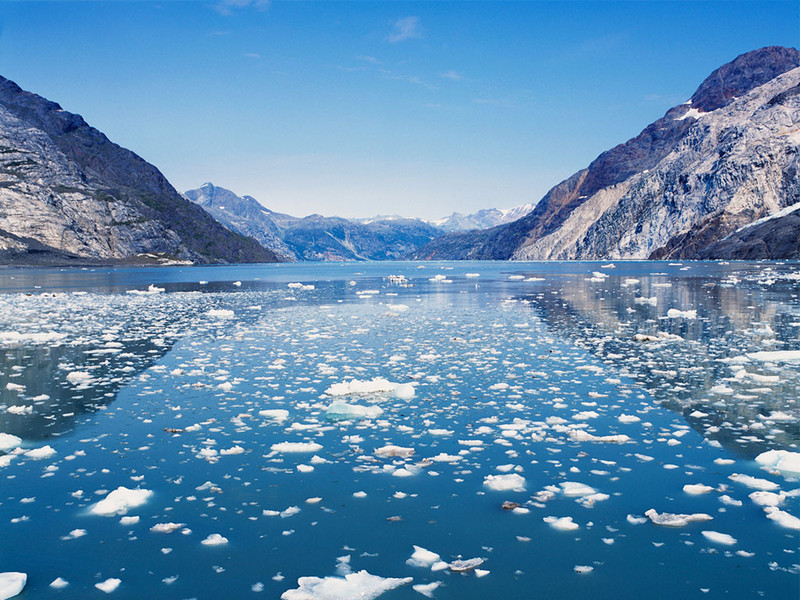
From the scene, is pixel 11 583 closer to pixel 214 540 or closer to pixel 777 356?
pixel 214 540

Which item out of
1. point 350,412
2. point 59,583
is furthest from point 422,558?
point 350,412

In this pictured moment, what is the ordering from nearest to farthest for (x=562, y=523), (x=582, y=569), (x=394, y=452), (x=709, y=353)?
1. (x=582, y=569)
2. (x=562, y=523)
3. (x=394, y=452)
4. (x=709, y=353)

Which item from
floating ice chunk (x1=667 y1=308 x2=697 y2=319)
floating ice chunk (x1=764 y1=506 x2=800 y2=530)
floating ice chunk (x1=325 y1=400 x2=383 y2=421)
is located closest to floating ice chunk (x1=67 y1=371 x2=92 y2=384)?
floating ice chunk (x1=325 y1=400 x2=383 y2=421)

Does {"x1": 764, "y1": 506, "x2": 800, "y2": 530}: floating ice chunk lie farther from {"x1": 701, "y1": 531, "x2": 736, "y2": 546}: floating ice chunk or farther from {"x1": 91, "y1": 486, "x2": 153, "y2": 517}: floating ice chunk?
{"x1": 91, "y1": 486, "x2": 153, "y2": 517}: floating ice chunk

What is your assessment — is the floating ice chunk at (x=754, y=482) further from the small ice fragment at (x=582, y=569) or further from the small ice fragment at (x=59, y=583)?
the small ice fragment at (x=59, y=583)

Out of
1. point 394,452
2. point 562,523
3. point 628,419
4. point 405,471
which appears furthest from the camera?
point 628,419

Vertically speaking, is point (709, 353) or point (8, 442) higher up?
point (709, 353)

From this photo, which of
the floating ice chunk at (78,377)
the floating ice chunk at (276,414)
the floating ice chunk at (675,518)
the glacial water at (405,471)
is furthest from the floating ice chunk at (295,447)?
the floating ice chunk at (78,377)
